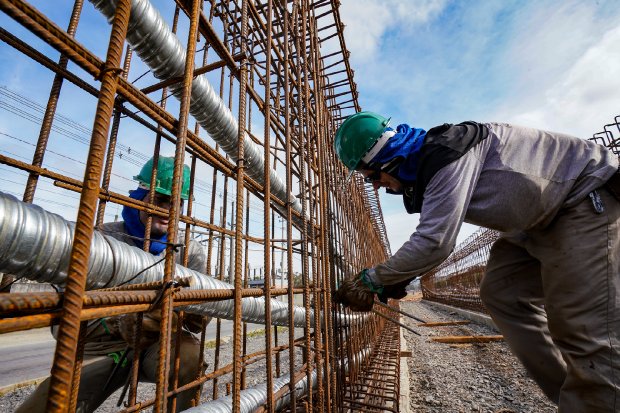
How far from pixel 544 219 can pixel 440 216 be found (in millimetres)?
711

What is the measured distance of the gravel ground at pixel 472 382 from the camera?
3510 millimetres

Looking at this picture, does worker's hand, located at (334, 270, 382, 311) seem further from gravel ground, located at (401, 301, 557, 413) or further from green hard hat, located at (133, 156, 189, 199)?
gravel ground, located at (401, 301, 557, 413)

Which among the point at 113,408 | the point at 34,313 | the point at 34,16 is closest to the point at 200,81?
the point at 34,16

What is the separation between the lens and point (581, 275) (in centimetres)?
188

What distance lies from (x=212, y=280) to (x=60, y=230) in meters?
0.91

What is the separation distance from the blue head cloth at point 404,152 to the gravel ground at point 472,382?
2.56 metres

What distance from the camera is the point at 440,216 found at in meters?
1.90

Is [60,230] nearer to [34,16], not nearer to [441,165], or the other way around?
[34,16]

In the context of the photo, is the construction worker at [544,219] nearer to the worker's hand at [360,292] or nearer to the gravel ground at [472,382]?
the worker's hand at [360,292]

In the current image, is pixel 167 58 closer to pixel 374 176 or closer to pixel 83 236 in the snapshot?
pixel 83 236

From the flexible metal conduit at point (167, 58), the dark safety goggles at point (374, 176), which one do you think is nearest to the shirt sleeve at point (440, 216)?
the dark safety goggles at point (374, 176)

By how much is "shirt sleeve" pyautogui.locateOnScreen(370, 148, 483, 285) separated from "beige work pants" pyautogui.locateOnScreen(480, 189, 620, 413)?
66 cm

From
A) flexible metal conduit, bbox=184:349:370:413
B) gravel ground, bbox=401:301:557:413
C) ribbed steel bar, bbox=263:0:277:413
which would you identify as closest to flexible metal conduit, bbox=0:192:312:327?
ribbed steel bar, bbox=263:0:277:413

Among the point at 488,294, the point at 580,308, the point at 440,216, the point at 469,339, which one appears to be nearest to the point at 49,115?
the point at 440,216
